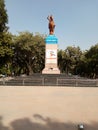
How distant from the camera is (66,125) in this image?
8.27 metres

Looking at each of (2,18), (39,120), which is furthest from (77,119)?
(2,18)

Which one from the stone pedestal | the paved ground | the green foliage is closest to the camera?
the paved ground

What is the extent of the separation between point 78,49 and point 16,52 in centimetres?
2665

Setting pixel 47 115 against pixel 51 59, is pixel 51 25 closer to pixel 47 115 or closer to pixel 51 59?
pixel 51 59

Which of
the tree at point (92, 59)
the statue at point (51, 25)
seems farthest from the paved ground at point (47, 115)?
the tree at point (92, 59)

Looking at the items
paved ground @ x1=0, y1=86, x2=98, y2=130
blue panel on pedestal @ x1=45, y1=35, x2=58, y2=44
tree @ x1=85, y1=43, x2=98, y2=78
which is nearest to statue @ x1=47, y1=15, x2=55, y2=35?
blue panel on pedestal @ x1=45, y1=35, x2=58, y2=44

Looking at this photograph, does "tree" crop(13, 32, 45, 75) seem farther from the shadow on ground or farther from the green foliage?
the shadow on ground

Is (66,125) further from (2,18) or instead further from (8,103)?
(2,18)

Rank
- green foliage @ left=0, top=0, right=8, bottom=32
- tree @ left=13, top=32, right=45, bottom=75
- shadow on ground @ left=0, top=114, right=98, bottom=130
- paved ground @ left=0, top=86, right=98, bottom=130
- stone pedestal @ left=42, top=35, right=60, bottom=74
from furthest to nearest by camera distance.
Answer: tree @ left=13, top=32, right=45, bottom=75, green foliage @ left=0, top=0, right=8, bottom=32, stone pedestal @ left=42, top=35, right=60, bottom=74, paved ground @ left=0, top=86, right=98, bottom=130, shadow on ground @ left=0, top=114, right=98, bottom=130

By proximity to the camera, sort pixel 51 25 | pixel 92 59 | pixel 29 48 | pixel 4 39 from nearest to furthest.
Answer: pixel 51 25
pixel 4 39
pixel 29 48
pixel 92 59

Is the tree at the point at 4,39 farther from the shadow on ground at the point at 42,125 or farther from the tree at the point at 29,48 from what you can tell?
the shadow on ground at the point at 42,125

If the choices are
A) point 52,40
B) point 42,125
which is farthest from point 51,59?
point 42,125

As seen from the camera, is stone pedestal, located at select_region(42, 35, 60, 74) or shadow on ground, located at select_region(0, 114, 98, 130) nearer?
shadow on ground, located at select_region(0, 114, 98, 130)

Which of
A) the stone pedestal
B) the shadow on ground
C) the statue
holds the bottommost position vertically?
the shadow on ground
